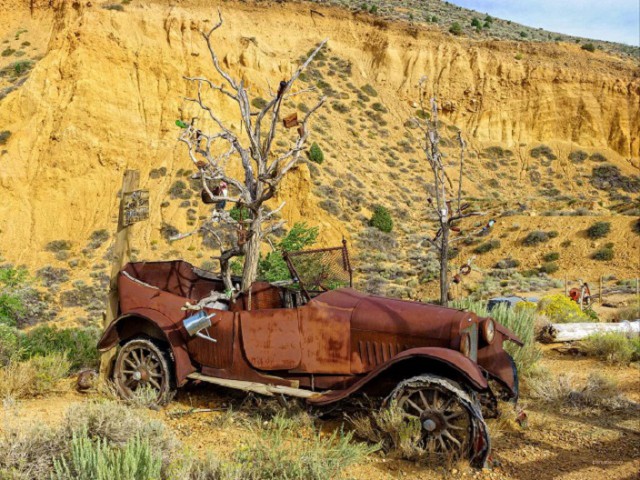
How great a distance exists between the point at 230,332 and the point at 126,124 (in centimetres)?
2650

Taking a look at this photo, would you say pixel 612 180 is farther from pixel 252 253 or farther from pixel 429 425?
pixel 429 425

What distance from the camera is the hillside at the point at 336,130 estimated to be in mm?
25938

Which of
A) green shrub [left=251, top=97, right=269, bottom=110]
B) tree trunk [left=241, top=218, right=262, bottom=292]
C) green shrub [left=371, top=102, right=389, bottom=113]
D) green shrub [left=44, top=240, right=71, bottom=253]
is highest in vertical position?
green shrub [left=371, top=102, right=389, bottom=113]

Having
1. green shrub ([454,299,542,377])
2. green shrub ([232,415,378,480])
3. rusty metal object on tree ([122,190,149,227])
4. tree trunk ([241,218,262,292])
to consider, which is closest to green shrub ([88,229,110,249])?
green shrub ([454,299,542,377])

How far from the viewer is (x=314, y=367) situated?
5211mm

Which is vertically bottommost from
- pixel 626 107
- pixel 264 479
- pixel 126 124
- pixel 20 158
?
pixel 264 479

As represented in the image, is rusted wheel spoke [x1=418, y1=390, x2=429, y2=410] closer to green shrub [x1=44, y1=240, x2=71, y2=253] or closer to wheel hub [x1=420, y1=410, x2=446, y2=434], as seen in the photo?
wheel hub [x1=420, y1=410, x2=446, y2=434]

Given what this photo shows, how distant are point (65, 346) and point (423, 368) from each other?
5480 millimetres

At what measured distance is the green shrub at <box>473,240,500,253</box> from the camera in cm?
2862

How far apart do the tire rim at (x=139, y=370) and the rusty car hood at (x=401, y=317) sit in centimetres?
196

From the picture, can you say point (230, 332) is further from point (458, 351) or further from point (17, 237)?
point (17, 237)

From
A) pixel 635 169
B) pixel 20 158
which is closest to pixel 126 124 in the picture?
pixel 20 158

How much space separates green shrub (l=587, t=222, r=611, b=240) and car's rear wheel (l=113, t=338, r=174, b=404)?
25.3 metres

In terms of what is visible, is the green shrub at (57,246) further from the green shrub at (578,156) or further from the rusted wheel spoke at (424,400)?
the green shrub at (578,156)
